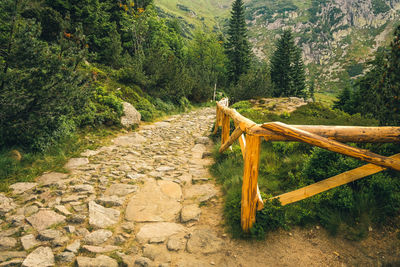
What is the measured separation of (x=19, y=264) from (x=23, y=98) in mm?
3369

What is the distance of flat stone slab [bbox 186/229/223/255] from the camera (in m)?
2.53

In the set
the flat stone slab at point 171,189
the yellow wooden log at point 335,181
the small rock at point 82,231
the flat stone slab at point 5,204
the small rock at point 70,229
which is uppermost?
the yellow wooden log at point 335,181

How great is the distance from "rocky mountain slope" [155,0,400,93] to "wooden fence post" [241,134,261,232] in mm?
149905

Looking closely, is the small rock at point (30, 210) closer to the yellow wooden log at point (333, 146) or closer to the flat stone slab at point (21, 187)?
the flat stone slab at point (21, 187)

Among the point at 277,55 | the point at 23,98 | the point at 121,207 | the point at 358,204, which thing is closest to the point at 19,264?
the point at 121,207

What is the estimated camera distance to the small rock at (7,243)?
2.32 meters

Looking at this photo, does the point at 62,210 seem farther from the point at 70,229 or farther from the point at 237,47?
the point at 237,47

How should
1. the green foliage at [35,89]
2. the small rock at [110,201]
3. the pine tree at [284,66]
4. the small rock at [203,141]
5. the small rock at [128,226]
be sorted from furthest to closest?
the pine tree at [284,66], the small rock at [203,141], the green foliage at [35,89], the small rock at [110,201], the small rock at [128,226]

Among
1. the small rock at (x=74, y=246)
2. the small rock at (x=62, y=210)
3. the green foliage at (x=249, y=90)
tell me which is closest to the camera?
the small rock at (x=74, y=246)

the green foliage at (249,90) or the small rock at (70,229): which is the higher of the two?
the green foliage at (249,90)

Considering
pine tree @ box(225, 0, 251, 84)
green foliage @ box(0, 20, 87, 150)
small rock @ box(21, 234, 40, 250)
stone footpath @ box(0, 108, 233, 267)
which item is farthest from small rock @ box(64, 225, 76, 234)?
pine tree @ box(225, 0, 251, 84)

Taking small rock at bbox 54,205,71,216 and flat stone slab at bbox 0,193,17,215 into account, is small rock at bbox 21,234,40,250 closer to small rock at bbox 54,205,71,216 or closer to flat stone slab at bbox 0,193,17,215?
small rock at bbox 54,205,71,216

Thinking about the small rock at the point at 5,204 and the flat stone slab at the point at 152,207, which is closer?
the small rock at the point at 5,204


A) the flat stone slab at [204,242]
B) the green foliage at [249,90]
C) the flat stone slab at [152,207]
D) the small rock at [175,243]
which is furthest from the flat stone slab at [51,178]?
the green foliage at [249,90]
